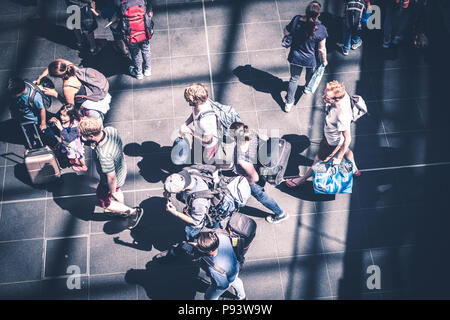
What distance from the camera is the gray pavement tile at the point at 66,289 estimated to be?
576 cm

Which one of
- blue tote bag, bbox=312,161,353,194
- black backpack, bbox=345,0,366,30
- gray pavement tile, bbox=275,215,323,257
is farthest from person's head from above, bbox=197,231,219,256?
black backpack, bbox=345,0,366,30

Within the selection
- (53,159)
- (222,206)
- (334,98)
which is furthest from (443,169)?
(53,159)

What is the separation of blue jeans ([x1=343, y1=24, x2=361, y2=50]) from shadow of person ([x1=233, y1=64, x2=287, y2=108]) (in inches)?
53.9

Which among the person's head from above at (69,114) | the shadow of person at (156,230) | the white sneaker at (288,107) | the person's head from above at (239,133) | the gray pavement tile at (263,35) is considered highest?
the person's head from above at (239,133)

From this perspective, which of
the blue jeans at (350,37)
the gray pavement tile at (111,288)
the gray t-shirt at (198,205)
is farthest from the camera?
the blue jeans at (350,37)

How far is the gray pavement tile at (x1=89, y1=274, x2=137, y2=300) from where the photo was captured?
5.77m

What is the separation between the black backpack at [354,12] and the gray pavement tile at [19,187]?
18.9ft

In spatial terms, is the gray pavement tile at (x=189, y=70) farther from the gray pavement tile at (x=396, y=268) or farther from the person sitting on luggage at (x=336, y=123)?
the gray pavement tile at (x=396, y=268)

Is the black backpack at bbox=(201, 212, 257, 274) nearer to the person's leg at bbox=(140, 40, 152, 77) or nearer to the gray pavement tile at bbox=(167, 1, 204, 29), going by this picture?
the person's leg at bbox=(140, 40, 152, 77)

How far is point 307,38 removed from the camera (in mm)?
5898

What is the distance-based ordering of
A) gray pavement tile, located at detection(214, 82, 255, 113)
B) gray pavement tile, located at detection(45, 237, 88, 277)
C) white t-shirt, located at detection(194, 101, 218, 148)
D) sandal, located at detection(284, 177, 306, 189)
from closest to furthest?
white t-shirt, located at detection(194, 101, 218, 148)
gray pavement tile, located at detection(45, 237, 88, 277)
sandal, located at detection(284, 177, 306, 189)
gray pavement tile, located at detection(214, 82, 255, 113)

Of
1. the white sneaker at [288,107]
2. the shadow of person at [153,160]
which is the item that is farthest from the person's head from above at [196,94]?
the white sneaker at [288,107]

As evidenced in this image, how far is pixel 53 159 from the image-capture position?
19.8 feet

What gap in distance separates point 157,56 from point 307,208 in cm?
394
